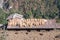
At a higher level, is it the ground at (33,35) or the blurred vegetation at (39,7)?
the ground at (33,35)

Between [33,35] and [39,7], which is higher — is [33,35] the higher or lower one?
the higher one

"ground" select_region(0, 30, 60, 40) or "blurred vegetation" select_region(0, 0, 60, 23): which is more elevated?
"ground" select_region(0, 30, 60, 40)

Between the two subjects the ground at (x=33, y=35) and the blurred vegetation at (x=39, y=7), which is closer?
the ground at (x=33, y=35)

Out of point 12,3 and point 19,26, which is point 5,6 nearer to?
point 12,3

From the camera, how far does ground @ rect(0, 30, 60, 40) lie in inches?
498

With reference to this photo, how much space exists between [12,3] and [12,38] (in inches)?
2503

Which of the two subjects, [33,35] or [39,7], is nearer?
[33,35]

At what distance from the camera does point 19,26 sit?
1502 centimetres

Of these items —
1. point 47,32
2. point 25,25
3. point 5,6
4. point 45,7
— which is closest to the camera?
point 47,32

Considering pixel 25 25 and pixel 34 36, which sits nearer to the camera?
pixel 34 36

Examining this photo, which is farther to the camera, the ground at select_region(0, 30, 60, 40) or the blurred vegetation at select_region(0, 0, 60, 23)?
the blurred vegetation at select_region(0, 0, 60, 23)

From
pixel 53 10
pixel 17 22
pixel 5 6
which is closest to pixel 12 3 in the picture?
pixel 5 6

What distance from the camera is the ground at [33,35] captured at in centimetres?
1266

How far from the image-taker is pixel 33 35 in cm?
1312
